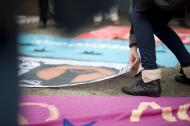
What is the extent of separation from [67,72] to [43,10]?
76.1 inches

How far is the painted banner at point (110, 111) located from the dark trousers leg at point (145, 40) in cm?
18

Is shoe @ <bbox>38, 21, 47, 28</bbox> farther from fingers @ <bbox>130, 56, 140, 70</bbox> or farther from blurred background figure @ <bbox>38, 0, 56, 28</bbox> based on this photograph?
fingers @ <bbox>130, 56, 140, 70</bbox>

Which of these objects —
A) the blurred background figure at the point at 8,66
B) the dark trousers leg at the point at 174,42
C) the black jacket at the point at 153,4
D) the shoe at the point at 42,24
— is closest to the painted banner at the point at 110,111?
the dark trousers leg at the point at 174,42

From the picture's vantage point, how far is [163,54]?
3.09 metres

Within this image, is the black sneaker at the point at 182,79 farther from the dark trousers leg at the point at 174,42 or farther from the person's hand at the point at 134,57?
the person's hand at the point at 134,57

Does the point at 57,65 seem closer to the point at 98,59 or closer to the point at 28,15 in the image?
the point at 98,59

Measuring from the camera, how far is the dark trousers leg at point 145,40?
194 centimetres

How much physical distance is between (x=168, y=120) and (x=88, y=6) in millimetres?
1252

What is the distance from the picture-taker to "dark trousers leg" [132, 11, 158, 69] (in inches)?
76.4

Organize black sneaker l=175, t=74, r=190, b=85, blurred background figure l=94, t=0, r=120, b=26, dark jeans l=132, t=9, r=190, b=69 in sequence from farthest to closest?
black sneaker l=175, t=74, r=190, b=85 → dark jeans l=132, t=9, r=190, b=69 → blurred background figure l=94, t=0, r=120, b=26

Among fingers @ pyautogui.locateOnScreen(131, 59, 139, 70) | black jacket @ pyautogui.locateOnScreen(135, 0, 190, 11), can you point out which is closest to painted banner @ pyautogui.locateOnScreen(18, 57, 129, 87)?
fingers @ pyautogui.locateOnScreen(131, 59, 139, 70)

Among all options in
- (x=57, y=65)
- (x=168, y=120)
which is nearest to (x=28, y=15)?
(x=168, y=120)

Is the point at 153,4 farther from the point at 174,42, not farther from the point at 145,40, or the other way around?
the point at 174,42

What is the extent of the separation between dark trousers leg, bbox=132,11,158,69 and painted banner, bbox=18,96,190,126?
0.59ft
